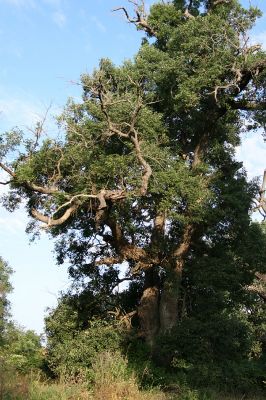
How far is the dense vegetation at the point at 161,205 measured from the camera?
16938 millimetres

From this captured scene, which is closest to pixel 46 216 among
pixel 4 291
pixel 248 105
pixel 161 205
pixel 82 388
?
pixel 161 205

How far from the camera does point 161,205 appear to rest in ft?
54.3

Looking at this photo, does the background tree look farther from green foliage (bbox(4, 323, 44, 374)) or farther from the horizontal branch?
the horizontal branch

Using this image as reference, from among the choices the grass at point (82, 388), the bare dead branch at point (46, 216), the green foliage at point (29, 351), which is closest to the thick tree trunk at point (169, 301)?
the bare dead branch at point (46, 216)

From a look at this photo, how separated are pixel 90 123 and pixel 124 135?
1.89 metres

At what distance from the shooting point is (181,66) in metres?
18.3

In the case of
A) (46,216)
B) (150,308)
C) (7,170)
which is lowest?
(150,308)

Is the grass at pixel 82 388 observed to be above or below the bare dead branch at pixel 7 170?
below

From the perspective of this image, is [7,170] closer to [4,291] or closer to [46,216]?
[46,216]

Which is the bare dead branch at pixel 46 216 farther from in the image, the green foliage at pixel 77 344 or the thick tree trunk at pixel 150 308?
the thick tree trunk at pixel 150 308

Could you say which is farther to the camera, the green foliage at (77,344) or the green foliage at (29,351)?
the green foliage at (29,351)

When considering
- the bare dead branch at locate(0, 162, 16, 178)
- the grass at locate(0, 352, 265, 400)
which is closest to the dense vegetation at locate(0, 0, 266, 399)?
the bare dead branch at locate(0, 162, 16, 178)

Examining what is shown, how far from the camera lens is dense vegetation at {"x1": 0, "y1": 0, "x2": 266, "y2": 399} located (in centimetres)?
1694

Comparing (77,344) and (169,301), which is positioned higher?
(169,301)
